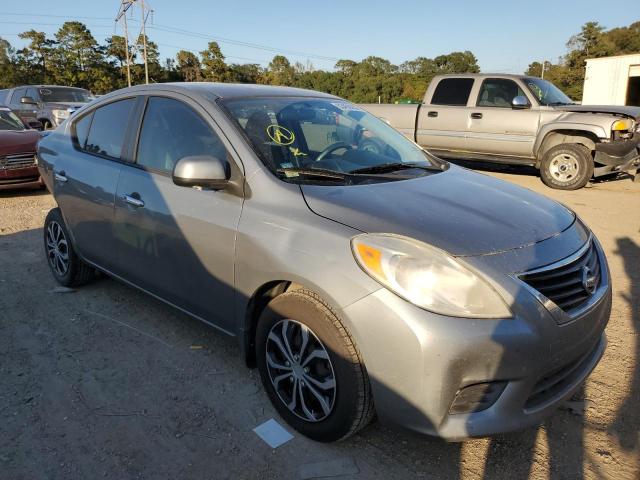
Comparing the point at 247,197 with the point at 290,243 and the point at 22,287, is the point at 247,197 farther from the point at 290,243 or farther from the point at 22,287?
the point at 22,287

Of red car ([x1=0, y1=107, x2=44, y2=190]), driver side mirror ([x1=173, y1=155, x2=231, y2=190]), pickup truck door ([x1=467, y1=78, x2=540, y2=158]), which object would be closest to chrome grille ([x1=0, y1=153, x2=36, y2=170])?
red car ([x1=0, y1=107, x2=44, y2=190])

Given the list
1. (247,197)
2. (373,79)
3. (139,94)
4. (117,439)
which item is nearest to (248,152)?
(247,197)

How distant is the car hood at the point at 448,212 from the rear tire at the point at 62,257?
2.62 m

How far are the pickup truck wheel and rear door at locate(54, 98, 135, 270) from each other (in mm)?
7882

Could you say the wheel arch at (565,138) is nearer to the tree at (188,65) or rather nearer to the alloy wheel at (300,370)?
the alloy wheel at (300,370)

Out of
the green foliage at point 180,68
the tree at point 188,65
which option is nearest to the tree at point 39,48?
the green foliage at point 180,68

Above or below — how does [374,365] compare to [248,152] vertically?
below

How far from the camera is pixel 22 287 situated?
15.0 feet

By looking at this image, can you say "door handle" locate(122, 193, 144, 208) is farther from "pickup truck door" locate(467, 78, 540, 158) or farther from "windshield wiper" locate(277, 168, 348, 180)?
"pickup truck door" locate(467, 78, 540, 158)

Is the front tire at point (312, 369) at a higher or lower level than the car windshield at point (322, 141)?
lower

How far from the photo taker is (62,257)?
14.6ft

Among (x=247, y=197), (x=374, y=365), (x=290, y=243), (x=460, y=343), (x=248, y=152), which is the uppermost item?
(x=248, y=152)

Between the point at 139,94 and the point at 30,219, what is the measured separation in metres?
4.47

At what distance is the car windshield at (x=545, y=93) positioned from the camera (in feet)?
31.3
